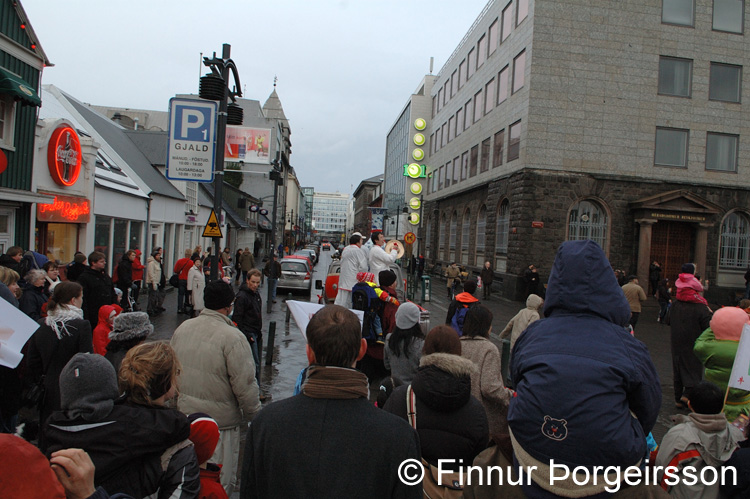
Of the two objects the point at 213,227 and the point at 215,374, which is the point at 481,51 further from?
the point at 215,374

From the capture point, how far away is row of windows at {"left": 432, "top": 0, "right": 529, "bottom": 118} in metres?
25.8

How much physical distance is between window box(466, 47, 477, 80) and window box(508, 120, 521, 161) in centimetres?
999

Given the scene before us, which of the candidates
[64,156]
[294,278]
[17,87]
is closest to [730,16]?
[294,278]

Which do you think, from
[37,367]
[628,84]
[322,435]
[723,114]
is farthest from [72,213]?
[723,114]

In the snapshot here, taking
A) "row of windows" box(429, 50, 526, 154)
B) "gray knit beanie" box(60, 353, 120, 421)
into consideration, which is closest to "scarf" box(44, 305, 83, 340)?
"gray knit beanie" box(60, 353, 120, 421)

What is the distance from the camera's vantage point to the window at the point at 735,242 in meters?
24.0

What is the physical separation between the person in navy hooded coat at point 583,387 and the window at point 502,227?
77.4ft

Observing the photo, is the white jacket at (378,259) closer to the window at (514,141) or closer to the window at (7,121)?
the window at (7,121)

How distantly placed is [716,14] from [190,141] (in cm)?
2588

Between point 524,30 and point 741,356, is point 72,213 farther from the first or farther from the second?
point 524,30

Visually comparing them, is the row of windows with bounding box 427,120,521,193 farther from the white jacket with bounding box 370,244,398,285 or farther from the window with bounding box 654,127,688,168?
the white jacket with bounding box 370,244,398,285

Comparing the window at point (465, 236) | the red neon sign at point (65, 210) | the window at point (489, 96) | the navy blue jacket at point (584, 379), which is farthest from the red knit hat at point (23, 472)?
the window at point (465, 236)

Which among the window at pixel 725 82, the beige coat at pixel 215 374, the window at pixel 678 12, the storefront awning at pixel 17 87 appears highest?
the window at pixel 678 12

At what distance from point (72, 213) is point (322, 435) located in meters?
14.5
